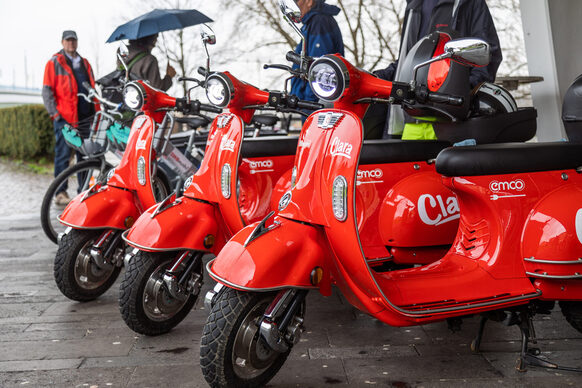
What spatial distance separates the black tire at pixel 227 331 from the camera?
8.13 ft

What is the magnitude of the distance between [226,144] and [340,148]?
41.2 inches

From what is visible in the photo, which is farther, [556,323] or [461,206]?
[556,323]

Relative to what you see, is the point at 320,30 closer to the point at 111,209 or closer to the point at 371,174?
the point at 371,174

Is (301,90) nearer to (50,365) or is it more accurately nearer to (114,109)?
(114,109)

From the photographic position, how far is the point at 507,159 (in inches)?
111

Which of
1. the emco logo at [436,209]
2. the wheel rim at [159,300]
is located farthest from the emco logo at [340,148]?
the wheel rim at [159,300]

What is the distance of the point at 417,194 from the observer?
3.51 metres

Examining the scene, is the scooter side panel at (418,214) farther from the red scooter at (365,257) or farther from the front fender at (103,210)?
the front fender at (103,210)

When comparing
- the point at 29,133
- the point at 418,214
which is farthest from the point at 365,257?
the point at 29,133

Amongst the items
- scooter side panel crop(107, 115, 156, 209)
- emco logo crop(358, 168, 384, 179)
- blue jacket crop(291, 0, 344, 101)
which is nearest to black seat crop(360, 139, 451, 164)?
emco logo crop(358, 168, 384, 179)

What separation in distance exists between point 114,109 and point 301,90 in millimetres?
1500

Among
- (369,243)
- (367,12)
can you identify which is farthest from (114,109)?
(367,12)

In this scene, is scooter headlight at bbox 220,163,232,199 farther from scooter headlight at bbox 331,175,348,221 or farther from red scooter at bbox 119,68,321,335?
scooter headlight at bbox 331,175,348,221

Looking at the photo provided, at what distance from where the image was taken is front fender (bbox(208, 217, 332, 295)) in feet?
8.01
